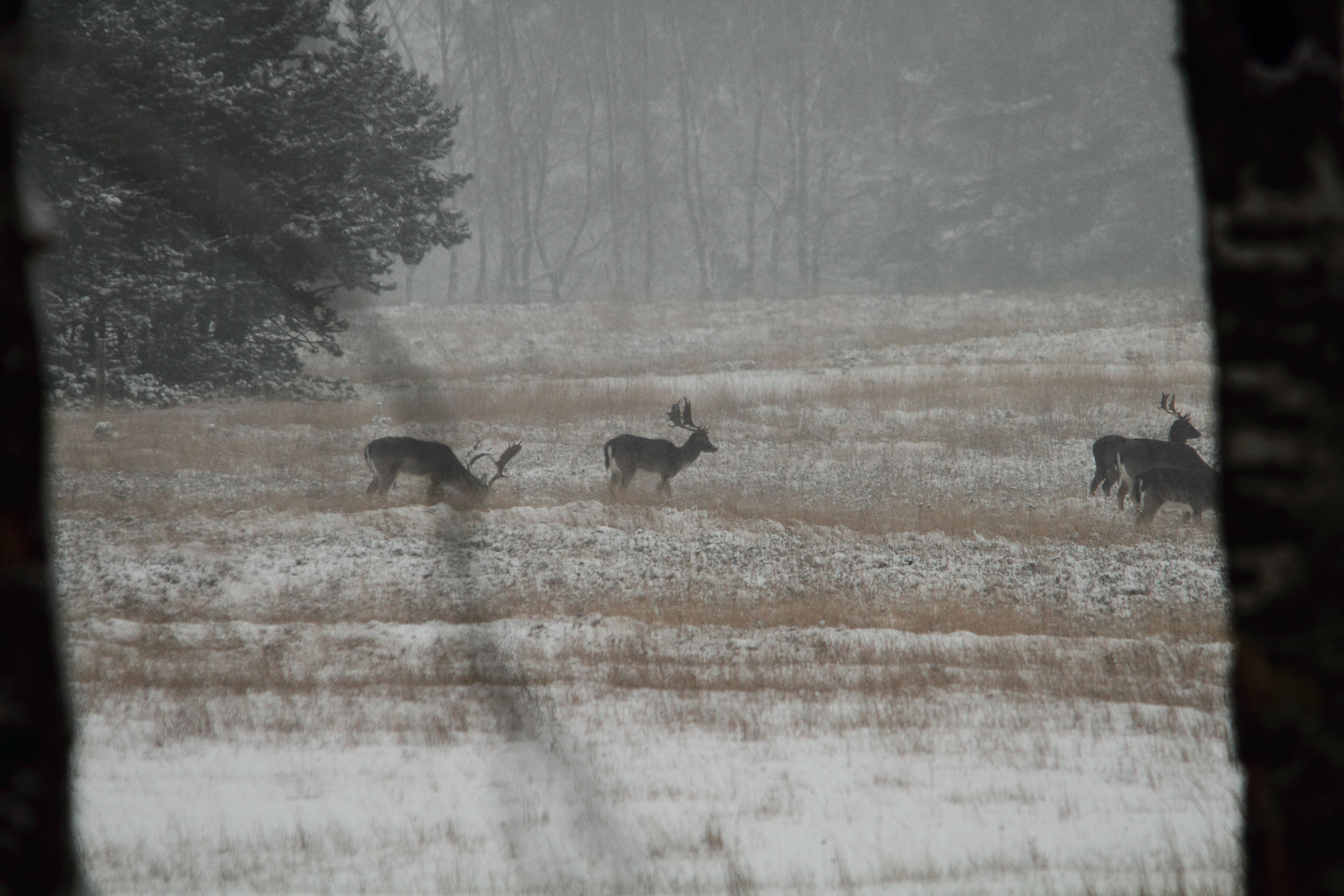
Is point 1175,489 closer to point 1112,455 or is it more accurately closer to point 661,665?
point 1112,455

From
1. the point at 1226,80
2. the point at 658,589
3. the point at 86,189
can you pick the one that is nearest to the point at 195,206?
the point at 86,189

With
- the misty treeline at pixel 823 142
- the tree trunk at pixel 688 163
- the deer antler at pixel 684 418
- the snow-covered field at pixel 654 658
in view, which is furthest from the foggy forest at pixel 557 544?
the tree trunk at pixel 688 163

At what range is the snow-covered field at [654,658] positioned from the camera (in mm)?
5129

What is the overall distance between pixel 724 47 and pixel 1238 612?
58.9 metres

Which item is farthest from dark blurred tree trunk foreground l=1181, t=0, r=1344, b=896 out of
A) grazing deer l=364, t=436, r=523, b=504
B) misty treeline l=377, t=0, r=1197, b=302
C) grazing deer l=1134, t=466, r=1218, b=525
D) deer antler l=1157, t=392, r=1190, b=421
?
misty treeline l=377, t=0, r=1197, b=302

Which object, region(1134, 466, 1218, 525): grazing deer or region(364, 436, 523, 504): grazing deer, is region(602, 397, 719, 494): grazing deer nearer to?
region(364, 436, 523, 504): grazing deer

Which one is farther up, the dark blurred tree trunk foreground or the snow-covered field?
the dark blurred tree trunk foreground

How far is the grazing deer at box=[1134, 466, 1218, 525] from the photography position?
45.3 feet

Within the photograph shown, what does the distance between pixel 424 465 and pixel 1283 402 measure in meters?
13.6

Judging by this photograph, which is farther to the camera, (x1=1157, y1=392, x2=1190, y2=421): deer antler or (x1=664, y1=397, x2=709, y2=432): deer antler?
(x1=664, y1=397, x2=709, y2=432): deer antler

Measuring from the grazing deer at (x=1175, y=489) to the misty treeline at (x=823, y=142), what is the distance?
30.1 m

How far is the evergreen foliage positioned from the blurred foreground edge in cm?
1892

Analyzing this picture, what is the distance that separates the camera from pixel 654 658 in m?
9.23

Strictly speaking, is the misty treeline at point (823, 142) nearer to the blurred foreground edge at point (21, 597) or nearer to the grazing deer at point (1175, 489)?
the grazing deer at point (1175, 489)
